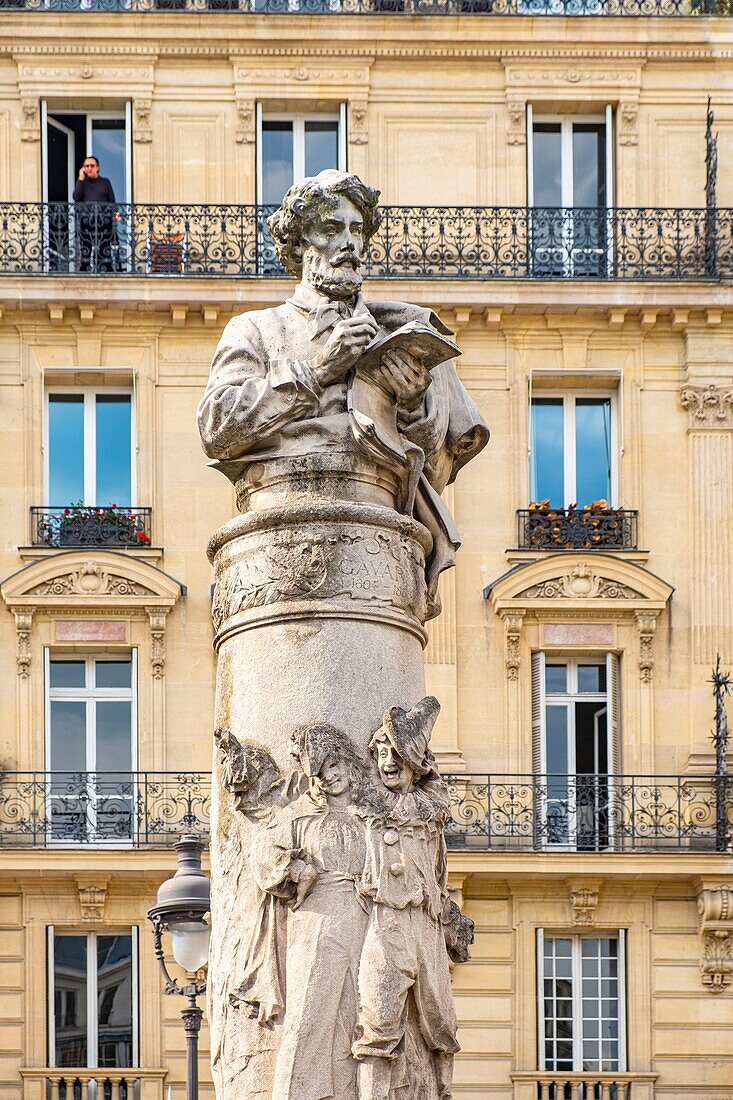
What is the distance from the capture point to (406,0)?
109ft

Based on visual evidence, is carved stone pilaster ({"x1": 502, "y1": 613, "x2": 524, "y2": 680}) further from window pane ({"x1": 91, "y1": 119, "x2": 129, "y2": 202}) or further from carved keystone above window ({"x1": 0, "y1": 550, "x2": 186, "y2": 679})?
window pane ({"x1": 91, "y1": 119, "x2": 129, "y2": 202})

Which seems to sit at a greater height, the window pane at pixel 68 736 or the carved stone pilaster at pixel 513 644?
the carved stone pilaster at pixel 513 644

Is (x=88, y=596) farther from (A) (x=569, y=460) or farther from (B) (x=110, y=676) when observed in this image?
(A) (x=569, y=460)

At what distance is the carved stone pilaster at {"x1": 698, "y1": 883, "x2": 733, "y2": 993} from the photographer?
101ft

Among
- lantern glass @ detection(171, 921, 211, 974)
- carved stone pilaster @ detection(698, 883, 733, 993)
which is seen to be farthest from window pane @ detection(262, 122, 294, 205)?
lantern glass @ detection(171, 921, 211, 974)

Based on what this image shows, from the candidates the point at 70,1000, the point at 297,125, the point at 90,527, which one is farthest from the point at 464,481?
A: the point at 70,1000

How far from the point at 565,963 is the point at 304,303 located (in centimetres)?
2414

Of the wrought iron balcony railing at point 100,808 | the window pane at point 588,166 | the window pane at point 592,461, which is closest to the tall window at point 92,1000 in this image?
the wrought iron balcony railing at point 100,808

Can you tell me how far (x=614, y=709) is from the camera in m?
31.6

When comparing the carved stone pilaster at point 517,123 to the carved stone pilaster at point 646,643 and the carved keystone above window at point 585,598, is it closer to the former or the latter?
the carved keystone above window at point 585,598

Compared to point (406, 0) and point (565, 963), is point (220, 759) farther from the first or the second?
point (406, 0)

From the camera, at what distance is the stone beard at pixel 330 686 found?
704 centimetres

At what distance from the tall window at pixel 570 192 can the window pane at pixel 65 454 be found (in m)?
5.23

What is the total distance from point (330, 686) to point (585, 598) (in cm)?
2429
